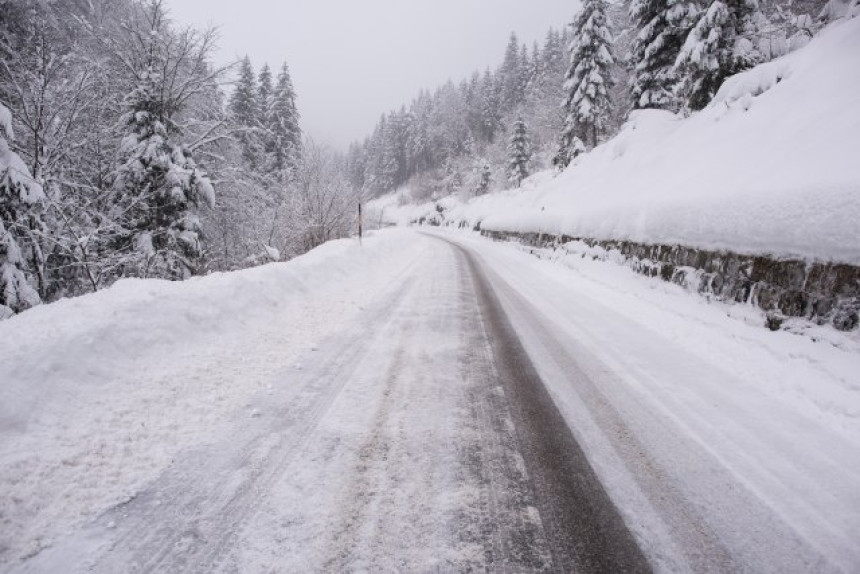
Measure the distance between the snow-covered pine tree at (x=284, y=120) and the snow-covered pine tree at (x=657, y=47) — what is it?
23.0m

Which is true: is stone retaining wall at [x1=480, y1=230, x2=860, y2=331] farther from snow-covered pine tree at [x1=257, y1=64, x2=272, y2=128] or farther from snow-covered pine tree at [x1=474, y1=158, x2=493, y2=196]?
snow-covered pine tree at [x1=474, y1=158, x2=493, y2=196]

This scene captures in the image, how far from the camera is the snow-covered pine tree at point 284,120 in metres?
31.9

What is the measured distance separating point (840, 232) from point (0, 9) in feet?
51.2

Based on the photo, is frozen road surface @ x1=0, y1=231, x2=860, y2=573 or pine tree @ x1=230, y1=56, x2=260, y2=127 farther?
pine tree @ x1=230, y1=56, x2=260, y2=127

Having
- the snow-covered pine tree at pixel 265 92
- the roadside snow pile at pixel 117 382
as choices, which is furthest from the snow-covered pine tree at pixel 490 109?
the roadside snow pile at pixel 117 382

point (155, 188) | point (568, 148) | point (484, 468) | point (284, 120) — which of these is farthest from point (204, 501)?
point (284, 120)

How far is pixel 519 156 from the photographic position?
147ft

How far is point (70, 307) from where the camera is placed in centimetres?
397

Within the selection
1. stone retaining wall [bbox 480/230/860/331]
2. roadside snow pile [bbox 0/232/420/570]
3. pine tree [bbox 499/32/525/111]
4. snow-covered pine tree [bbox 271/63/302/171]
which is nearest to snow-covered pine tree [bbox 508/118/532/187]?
snow-covered pine tree [bbox 271/63/302/171]

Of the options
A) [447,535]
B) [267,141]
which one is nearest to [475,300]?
[447,535]

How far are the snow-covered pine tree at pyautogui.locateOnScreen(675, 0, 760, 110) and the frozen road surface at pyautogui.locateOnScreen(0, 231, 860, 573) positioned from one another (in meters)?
11.5

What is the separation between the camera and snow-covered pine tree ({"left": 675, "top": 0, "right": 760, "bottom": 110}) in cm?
1217

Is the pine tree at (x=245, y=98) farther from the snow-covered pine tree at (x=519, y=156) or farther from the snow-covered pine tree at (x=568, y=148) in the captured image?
the snow-covered pine tree at (x=519, y=156)

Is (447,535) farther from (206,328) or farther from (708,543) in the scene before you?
(206,328)
